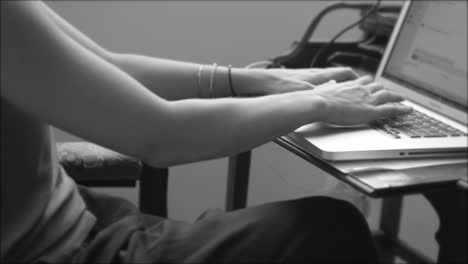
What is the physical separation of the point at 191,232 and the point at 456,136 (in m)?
0.48

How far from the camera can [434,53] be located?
132 cm

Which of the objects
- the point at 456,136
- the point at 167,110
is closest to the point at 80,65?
the point at 167,110

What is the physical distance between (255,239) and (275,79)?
42 centimetres

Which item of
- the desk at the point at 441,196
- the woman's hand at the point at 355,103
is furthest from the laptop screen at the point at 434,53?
the desk at the point at 441,196

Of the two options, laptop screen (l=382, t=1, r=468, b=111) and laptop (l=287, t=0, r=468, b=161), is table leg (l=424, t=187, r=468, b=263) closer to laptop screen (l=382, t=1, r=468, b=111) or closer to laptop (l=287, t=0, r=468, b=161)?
laptop (l=287, t=0, r=468, b=161)

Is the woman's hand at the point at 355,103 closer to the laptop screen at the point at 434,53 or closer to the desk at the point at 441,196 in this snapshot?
the desk at the point at 441,196

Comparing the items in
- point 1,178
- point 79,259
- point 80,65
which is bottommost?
point 79,259

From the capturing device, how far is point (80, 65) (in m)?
0.76

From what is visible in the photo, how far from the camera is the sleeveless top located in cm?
83

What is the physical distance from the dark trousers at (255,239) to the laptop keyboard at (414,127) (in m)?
0.17

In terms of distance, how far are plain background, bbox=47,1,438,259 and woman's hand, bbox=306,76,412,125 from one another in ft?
2.55

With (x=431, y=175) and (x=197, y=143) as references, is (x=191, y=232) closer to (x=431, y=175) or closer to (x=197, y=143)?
(x=197, y=143)

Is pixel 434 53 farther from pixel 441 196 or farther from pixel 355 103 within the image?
pixel 441 196

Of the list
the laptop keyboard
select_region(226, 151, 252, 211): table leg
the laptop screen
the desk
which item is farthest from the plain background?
the desk
